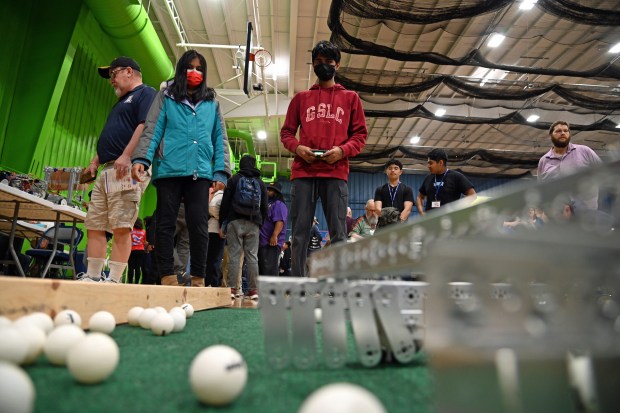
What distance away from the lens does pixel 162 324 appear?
1573mm

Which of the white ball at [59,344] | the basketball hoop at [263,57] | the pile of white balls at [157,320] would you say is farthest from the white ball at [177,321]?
the basketball hoop at [263,57]

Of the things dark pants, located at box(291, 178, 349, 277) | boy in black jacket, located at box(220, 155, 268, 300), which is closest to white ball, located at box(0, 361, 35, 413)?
dark pants, located at box(291, 178, 349, 277)

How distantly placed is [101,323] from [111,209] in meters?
1.43

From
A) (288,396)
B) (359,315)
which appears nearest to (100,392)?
(288,396)

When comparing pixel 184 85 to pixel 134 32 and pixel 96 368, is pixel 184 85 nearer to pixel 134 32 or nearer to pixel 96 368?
pixel 96 368

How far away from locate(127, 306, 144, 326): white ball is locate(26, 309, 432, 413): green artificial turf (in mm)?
543

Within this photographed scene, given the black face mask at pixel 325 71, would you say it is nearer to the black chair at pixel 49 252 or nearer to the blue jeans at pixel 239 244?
the blue jeans at pixel 239 244

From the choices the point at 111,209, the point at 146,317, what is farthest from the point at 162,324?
the point at 111,209

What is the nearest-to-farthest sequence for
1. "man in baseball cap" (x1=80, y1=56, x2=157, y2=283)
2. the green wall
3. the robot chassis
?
the robot chassis, "man in baseball cap" (x1=80, y1=56, x2=157, y2=283), the green wall

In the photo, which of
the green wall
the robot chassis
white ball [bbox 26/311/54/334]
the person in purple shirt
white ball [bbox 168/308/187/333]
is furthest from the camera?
the person in purple shirt

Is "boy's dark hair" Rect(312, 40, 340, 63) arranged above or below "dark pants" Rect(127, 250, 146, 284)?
above

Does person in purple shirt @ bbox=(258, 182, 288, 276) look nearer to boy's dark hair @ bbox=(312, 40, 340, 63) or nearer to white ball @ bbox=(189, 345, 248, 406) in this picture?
boy's dark hair @ bbox=(312, 40, 340, 63)

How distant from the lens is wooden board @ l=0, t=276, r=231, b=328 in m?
1.25

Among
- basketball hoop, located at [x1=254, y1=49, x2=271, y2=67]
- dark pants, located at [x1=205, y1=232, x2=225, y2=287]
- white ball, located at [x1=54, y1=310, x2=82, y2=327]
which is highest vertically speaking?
basketball hoop, located at [x1=254, y1=49, x2=271, y2=67]
